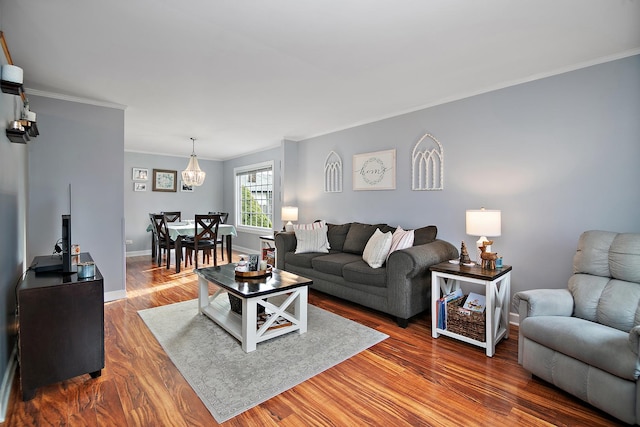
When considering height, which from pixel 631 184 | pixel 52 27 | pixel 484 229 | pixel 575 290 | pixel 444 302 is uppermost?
pixel 52 27

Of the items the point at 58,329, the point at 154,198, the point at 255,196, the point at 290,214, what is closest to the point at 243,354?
the point at 58,329

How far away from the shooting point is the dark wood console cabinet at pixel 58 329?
71.0 inches

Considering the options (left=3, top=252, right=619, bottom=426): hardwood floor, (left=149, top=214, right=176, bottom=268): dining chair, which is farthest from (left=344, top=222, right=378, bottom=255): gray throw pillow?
(left=149, top=214, right=176, bottom=268): dining chair

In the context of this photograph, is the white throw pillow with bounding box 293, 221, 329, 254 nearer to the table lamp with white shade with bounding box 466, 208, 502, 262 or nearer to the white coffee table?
the white coffee table

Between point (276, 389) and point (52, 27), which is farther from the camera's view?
point (52, 27)

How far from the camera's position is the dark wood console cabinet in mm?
1804

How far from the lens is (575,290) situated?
2.16 meters

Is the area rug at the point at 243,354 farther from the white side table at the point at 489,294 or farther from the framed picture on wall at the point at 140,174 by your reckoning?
the framed picture on wall at the point at 140,174

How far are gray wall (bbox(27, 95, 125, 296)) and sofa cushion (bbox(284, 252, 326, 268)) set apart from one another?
202 centimetres

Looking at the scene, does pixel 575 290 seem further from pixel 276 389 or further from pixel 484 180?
pixel 276 389

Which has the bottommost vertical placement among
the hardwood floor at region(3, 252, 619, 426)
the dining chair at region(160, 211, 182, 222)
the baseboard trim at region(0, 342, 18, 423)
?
the hardwood floor at region(3, 252, 619, 426)

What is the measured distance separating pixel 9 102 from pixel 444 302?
145 inches

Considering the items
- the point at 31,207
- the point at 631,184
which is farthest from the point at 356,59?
the point at 31,207

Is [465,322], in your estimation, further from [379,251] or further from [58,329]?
[58,329]
